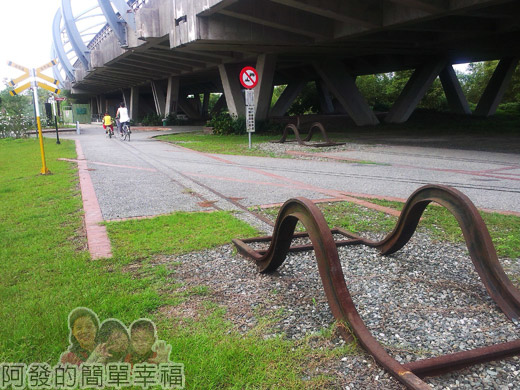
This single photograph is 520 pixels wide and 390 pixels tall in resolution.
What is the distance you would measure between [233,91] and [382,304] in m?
24.5

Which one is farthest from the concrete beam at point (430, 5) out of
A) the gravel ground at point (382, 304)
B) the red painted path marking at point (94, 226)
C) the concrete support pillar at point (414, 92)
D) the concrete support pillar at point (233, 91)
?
the concrete support pillar at point (414, 92)

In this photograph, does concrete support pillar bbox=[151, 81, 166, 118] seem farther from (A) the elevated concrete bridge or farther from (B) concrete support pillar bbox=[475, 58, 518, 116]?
(B) concrete support pillar bbox=[475, 58, 518, 116]

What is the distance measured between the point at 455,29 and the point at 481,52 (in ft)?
32.6

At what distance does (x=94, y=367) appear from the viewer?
6.96 feet

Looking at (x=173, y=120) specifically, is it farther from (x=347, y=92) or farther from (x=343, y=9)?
(x=343, y=9)

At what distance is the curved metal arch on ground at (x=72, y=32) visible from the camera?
40562mm

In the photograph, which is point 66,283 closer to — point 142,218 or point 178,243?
point 178,243

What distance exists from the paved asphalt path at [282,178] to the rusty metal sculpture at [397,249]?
2818 millimetres

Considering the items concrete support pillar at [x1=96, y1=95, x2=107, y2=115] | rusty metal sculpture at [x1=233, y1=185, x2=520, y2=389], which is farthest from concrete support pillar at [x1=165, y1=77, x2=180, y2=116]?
concrete support pillar at [x1=96, y1=95, x2=107, y2=115]

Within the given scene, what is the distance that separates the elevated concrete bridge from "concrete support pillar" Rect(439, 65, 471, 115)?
0.08 m

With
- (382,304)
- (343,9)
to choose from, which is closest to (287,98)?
(343,9)

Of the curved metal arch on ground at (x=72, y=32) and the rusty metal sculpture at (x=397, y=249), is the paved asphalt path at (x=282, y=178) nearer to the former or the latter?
the rusty metal sculpture at (x=397, y=249)

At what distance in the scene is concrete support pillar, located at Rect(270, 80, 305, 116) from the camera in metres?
33.7

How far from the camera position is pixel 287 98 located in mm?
34281
